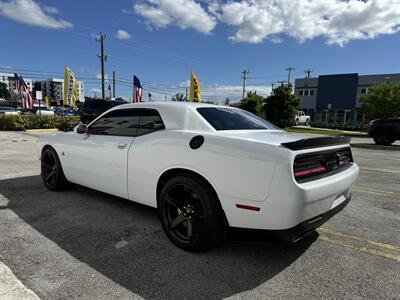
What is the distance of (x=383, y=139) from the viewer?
15469mm

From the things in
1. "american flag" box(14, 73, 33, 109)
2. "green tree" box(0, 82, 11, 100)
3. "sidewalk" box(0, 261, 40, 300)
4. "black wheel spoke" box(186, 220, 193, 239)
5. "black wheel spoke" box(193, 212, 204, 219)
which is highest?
"green tree" box(0, 82, 11, 100)

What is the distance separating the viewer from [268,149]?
2455 millimetres

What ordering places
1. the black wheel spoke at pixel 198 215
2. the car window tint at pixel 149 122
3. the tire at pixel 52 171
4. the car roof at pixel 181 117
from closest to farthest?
the black wheel spoke at pixel 198 215 → the car roof at pixel 181 117 → the car window tint at pixel 149 122 → the tire at pixel 52 171

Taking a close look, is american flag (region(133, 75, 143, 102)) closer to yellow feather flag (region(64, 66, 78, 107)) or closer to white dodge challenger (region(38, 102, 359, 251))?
yellow feather flag (region(64, 66, 78, 107))

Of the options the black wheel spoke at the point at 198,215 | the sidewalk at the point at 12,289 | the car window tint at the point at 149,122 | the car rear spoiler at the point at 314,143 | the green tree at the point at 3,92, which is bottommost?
the sidewalk at the point at 12,289

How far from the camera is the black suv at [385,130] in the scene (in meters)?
14.8

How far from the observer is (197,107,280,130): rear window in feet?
10.8

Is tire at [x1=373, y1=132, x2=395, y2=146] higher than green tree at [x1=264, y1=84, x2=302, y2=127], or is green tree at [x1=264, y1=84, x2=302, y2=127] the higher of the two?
green tree at [x1=264, y1=84, x2=302, y2=127]

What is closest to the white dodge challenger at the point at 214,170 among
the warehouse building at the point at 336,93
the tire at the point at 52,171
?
the tire at the point at 52,171

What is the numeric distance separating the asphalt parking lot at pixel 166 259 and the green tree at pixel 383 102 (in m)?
25.0

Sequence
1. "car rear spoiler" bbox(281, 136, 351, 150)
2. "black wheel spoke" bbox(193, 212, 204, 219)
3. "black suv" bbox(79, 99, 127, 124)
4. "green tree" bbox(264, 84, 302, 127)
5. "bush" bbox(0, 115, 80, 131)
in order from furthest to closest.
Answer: "green tree" bbox(264, 84, 302, 127), "black suv" bbox(79, 99, 127, 124), "bush" bbox(0, 115, 80, 131), "black wheel spoke" bbox(193, 212, 204, 219), "car rear spoiler" bbox(281, 136, 351, 150)

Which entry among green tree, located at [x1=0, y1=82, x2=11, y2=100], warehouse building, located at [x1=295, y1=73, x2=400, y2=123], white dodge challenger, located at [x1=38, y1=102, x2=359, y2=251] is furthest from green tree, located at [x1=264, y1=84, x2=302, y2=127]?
green tree, located at [x1=0, y1=82, x2=11, y2=100]

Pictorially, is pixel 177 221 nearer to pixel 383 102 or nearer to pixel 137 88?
pixel 137 88

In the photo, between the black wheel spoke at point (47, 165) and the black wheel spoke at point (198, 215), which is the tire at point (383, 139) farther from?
the black wheel spoke at point (47, 165)
